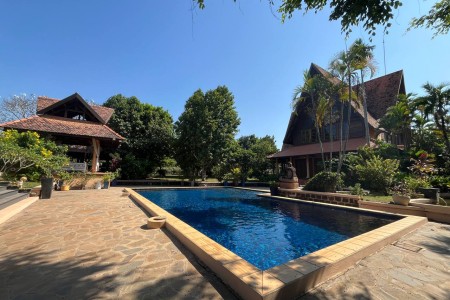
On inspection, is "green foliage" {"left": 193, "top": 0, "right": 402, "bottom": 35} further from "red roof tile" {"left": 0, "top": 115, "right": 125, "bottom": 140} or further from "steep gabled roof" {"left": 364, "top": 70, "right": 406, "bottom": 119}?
"steep gabled roof" {"left": 364, "top": 70, "right": 406, "bottom": 119}

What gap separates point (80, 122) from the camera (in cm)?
1886

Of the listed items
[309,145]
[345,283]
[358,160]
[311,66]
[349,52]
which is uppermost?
[311,66]

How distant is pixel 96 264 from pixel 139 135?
80.2 ft

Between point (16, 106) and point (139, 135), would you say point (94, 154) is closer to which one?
point (139, 135)

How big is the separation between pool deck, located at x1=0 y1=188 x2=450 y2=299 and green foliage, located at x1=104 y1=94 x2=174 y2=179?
63.4ft

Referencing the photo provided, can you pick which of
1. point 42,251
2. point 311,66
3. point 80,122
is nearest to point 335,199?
point 42,251

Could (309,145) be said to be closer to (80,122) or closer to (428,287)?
(428,287)

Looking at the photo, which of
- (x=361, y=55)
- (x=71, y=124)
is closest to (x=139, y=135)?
(x=71, y=124)

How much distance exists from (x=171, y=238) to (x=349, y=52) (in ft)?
46.3

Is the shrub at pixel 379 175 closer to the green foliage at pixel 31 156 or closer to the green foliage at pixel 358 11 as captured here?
the green foliage at pixel 358 11

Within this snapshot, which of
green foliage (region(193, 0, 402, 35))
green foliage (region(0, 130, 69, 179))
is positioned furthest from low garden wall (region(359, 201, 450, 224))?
green foliage (region(0, 130, 69, 179))

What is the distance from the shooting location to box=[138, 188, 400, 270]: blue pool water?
18.1ft

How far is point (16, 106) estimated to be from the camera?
106ft

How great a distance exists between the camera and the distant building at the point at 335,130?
62.8 feet
